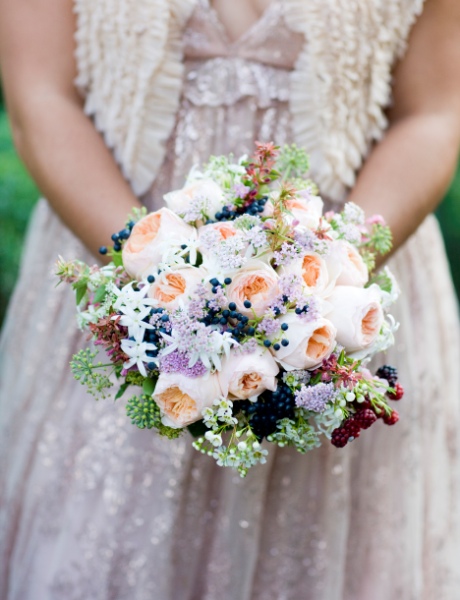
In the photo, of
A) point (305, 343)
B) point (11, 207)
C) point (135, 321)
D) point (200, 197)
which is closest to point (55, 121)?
point (200, 197)

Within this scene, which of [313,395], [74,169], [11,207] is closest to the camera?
[313,395]

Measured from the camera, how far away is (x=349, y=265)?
32.3 inches

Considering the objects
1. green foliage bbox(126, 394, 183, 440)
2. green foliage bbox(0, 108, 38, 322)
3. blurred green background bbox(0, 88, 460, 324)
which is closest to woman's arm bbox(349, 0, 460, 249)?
green foliage bbox(126, 394, 183, 440)

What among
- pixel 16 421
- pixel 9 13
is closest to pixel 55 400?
pixel 16 421

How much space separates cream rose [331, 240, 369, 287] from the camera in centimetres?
81

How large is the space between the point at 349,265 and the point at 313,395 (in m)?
0.17

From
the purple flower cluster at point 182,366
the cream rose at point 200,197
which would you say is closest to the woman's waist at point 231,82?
the cream rose at point 200,197

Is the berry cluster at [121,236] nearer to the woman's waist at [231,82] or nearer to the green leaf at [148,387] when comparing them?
the green leaf at [148,387]

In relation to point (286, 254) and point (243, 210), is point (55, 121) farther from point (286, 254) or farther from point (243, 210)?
point (286, 254)

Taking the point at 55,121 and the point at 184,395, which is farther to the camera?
the point at 55,121

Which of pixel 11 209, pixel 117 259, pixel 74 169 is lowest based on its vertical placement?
pixel 11 209

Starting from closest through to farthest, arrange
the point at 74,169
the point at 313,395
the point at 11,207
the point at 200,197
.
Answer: the point at 313,395, the point at 200,197, the point at 74,169, the point at 11,207

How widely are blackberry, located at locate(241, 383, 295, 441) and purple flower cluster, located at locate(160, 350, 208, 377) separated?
0.08m

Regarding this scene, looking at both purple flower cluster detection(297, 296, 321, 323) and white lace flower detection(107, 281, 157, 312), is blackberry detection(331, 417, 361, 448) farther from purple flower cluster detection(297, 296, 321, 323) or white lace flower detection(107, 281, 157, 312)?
white lace flower detection(107, 281, 157, 312)
